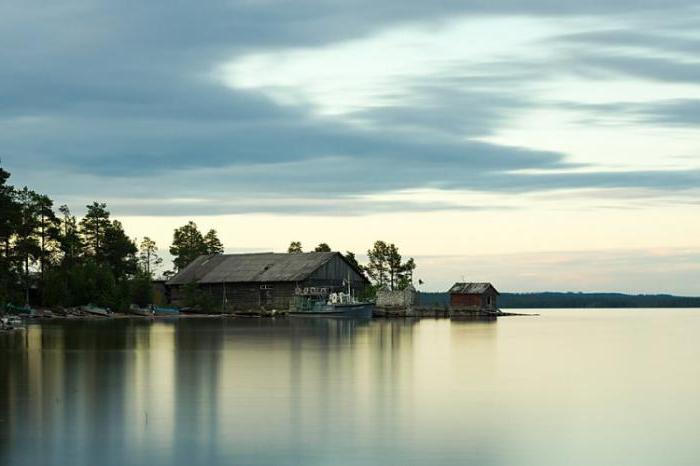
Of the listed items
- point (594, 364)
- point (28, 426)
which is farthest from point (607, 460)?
point (594, 364)

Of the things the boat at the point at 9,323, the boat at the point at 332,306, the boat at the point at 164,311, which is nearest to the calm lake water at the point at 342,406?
the boat at the point at 9,323

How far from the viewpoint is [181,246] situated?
146 meters

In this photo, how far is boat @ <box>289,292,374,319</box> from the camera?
11494cm

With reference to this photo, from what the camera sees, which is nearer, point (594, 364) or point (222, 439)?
point (222, 439)

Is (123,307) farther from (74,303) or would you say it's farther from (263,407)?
(263,407)

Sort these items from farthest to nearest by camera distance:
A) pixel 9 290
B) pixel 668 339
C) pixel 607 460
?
pixel 9 290 < pixel 668 339 < pixel 607 460

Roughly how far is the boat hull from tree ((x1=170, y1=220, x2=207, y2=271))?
3202 centimetres

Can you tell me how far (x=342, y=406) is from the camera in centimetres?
3003

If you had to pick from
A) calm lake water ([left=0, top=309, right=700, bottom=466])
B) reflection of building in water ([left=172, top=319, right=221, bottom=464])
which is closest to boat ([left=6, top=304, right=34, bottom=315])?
calm lake water ([left=0, top=309, right=700, bottom=466])

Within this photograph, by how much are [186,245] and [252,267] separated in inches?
918

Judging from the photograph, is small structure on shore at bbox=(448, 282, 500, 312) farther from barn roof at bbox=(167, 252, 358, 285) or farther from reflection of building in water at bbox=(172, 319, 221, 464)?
reflection of building in water at bbox=(172, 319, 221, 464)

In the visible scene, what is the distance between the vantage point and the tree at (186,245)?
145375mm

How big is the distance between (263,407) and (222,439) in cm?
579

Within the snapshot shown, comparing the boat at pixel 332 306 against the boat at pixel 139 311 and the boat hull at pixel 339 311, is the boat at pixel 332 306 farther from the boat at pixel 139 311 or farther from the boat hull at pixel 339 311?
the boat at pixel 139 311
